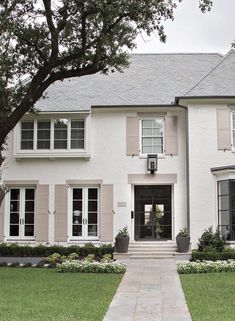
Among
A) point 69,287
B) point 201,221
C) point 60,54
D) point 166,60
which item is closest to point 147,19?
point 60,54

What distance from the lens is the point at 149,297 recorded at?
10.9 metres

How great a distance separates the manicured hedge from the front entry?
315cm

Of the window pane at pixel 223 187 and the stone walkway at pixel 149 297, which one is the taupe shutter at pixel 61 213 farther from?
the window pane at pixel 223 187

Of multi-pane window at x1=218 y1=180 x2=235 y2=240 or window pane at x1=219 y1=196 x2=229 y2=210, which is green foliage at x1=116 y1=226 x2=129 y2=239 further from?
window pane at x1=219 y1=196 x2=229 y2=210

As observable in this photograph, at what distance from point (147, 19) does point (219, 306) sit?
796 cm

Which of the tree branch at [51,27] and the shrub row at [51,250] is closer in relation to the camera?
the tree branch at [51,27]

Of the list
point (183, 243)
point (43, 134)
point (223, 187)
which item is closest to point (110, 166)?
point (43, 134)

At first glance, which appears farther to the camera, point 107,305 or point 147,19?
point 147,19

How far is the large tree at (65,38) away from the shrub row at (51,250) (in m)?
6.10

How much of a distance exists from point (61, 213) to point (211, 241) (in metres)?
6.30

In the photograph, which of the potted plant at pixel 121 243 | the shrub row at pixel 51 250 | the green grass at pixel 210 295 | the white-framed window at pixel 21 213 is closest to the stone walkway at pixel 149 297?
the green grass at pixel 210 295

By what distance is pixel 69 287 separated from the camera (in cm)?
1221

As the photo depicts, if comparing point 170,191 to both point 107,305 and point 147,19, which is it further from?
point 107,305

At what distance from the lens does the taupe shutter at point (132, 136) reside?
21.5m
